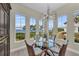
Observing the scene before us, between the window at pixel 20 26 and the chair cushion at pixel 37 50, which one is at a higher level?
the window at pixel 20 26

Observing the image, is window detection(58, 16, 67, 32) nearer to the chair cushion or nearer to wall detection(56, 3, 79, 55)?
wall detection(56, 3, 79, 55)

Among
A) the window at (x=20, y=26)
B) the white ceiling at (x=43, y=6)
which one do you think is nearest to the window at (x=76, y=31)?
the white ceiling at (x=43, y=6)

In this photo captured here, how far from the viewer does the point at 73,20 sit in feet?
5.47

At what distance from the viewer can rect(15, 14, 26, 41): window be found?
1.67 m

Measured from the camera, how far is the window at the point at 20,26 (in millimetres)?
1669

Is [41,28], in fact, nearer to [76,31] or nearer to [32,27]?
[32,27]

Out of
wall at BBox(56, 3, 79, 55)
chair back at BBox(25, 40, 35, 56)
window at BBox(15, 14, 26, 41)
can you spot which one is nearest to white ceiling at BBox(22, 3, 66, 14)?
wall at BBox(56, 3, 79, 55)

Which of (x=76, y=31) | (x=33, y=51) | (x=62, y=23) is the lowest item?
(x=33, y=51)

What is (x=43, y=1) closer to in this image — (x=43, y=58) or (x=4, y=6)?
(x=4, y=6)

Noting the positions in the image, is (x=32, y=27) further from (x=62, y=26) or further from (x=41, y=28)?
(x=62, y=26)

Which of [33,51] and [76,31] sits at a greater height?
[76,31]

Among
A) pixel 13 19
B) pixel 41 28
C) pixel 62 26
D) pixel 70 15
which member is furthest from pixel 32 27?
pixel 70 15

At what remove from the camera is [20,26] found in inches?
66.0

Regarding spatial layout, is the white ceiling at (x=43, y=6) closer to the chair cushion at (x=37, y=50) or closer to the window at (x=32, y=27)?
the window at (x=32, y=27)
